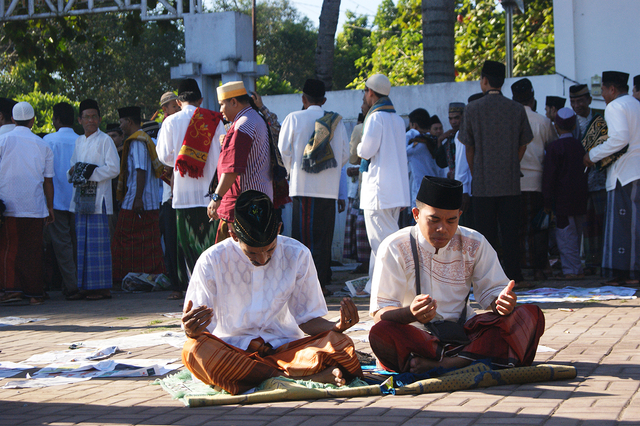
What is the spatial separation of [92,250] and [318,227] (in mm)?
2600

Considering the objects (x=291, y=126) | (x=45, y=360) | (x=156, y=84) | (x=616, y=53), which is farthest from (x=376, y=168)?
(x=156, y=84)

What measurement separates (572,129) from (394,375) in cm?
562

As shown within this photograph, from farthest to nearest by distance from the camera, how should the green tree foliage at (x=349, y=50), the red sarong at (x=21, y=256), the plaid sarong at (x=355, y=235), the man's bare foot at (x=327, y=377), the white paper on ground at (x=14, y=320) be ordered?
the green tree foliage at (x=349, y=50), the plaid sarong at (x=355, y=235), the red sarong at (x=21, y=256), the white paper on ground at (x=14, y=320), the man's bare foot at (x=327, y=377)

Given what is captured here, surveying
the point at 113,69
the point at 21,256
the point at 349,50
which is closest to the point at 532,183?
the point at 21,256

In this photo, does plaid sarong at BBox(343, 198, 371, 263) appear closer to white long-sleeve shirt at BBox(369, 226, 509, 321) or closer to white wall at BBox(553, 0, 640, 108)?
white wall at BBox(553, 0, 640, 108)

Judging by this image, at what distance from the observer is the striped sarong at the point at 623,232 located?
25.1ft

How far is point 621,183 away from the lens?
7.71 metres

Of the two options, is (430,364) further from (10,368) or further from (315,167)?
(315,167)

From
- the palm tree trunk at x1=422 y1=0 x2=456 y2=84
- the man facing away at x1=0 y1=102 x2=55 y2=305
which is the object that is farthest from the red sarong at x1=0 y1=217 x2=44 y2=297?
the palm tree trunk at x1=422 y1=0 x2=456 y2=84

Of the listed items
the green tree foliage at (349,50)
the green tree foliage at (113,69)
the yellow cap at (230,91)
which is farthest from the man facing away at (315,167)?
the green tree foliage at (349,50)

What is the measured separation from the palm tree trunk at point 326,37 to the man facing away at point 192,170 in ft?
23.4

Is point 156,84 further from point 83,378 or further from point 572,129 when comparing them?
point 83,378

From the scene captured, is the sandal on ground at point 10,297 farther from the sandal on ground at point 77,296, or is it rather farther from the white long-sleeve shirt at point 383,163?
the white long-sleeve shirt at point 383,163

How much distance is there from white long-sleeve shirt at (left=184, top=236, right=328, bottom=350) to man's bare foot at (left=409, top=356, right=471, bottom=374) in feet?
1.85
